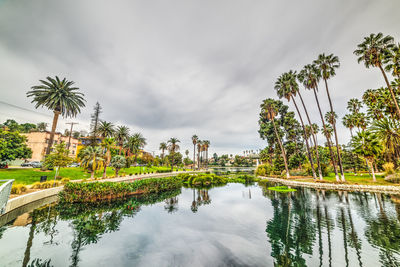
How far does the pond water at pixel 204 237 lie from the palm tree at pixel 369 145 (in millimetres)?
20025

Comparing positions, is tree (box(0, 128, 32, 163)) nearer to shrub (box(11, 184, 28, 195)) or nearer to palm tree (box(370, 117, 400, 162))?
shrub (box(11, 184, 28, 195))

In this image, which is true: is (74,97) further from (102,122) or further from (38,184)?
(38,184)

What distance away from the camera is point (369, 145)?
32.8 meters

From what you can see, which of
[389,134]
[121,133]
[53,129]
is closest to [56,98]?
[53,129]

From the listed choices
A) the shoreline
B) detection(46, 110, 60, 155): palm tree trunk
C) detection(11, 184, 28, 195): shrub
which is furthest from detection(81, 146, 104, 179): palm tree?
the shoreline

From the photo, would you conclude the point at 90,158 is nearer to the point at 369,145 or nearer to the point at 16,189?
the point at 16,189

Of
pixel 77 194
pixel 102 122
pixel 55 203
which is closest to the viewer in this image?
pixel 55 203

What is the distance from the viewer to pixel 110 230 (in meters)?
12.6

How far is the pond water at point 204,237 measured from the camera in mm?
8516

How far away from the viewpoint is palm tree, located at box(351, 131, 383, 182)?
32281 millimetres

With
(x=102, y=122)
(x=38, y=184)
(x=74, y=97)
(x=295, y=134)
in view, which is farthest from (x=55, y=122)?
(x=295, y=134)

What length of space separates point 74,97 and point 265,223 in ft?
162

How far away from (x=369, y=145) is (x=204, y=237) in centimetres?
4185

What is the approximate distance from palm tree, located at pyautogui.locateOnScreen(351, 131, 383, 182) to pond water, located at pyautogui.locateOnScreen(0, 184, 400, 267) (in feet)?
65.7
